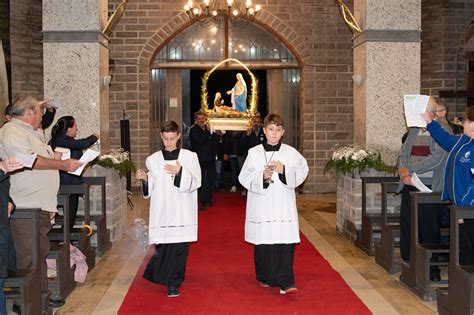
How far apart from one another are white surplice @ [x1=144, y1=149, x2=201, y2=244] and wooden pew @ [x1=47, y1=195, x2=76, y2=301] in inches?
29.7

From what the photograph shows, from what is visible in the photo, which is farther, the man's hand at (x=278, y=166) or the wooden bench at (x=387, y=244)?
Result: the wooden bench at (x=387, y=244)

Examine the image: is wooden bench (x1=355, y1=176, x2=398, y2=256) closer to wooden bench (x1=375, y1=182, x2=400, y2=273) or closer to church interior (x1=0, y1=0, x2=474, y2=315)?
church interior (x1=0, y1=0, x2=474, y2=315)

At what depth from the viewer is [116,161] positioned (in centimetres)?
824

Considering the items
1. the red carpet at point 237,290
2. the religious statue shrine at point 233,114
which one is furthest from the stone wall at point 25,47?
the red carpet at point 237,290

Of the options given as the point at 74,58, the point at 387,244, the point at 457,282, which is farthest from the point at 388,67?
the point at 457,282

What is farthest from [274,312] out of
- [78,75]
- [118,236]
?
[78,75]

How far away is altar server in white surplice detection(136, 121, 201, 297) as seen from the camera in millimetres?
5723

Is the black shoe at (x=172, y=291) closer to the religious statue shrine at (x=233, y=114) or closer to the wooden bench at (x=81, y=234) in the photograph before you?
the wooden bench at (x=81, y=234)

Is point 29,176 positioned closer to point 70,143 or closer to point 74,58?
point 70,143

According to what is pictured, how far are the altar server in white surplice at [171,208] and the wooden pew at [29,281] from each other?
1.14 metres

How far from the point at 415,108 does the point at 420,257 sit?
1273 mm

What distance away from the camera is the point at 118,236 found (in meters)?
8.52

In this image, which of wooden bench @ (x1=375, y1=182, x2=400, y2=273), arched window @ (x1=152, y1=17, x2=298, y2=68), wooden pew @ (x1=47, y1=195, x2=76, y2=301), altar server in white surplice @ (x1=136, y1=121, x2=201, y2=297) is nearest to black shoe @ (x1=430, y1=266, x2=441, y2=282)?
wooden bench @ (x1=375, y1=182, x2=400, y2=273)

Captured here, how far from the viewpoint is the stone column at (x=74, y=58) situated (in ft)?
26.9
